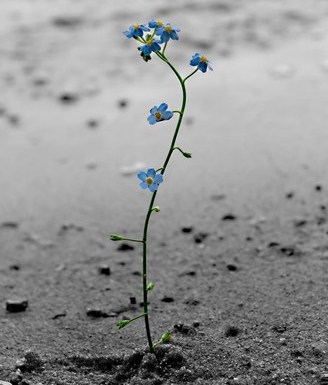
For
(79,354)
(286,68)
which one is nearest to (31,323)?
(79,354)

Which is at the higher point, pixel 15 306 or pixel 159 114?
pixel 159 114

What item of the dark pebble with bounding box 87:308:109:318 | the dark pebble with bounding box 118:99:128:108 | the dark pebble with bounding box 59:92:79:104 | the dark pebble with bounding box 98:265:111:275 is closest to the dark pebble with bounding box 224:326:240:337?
the dark pebble with bounding box 87:308:109:318

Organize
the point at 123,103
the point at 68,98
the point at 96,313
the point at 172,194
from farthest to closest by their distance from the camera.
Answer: the point at 68,98, the point at 123,103, the point at 172,194, the point at 96,313

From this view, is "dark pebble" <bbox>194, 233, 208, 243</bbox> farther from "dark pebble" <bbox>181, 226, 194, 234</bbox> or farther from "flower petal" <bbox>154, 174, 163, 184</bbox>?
"flower petal" <bbox>154, 174, 163, 184</bbox>

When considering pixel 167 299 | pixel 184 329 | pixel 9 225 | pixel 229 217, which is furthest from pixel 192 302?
pixel 9 225

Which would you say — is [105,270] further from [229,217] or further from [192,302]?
[229,217]
